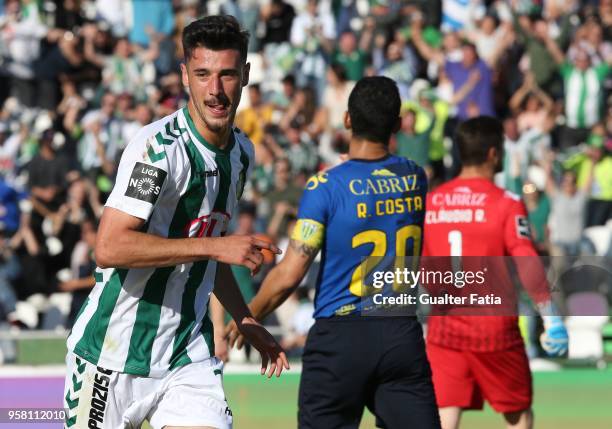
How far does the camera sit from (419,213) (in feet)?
21.1

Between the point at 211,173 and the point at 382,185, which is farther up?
the point at 211,173

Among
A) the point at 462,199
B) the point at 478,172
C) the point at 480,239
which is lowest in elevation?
the point at 480,239

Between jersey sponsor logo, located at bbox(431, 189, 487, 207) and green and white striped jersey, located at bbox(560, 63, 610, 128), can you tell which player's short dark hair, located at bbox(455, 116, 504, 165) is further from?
green and white striped jersey, located at bbox(560, 63, 610, 128)

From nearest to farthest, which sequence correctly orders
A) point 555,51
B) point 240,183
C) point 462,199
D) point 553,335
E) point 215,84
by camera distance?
1. point 215,84
2. point 240,183
3. point 553,335
4. point 462,199
5. point 555,51

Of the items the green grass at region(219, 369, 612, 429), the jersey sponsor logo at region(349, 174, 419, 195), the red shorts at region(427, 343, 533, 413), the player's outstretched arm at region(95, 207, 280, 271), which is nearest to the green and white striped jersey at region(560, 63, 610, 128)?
the green grass at region(219, 369, 612, 429)

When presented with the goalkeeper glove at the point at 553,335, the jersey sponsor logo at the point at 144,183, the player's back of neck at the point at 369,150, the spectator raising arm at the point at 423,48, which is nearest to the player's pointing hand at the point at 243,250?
the jersey sponsor logo at the point at 144,183

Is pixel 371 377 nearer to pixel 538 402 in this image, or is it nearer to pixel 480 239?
pixel 480 239

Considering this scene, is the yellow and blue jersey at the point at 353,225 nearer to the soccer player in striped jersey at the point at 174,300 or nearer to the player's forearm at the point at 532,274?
the soccer player in striped jersey at the point at 174,300

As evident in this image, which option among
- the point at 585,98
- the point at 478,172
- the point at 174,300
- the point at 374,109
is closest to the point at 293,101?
the point at 585,98

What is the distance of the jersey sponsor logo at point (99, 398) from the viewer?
5.30 m

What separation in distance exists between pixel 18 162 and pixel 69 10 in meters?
3.17

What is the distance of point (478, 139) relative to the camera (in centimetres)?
784

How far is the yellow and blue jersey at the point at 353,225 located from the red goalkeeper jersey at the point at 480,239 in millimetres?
1397

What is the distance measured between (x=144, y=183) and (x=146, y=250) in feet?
0.95
